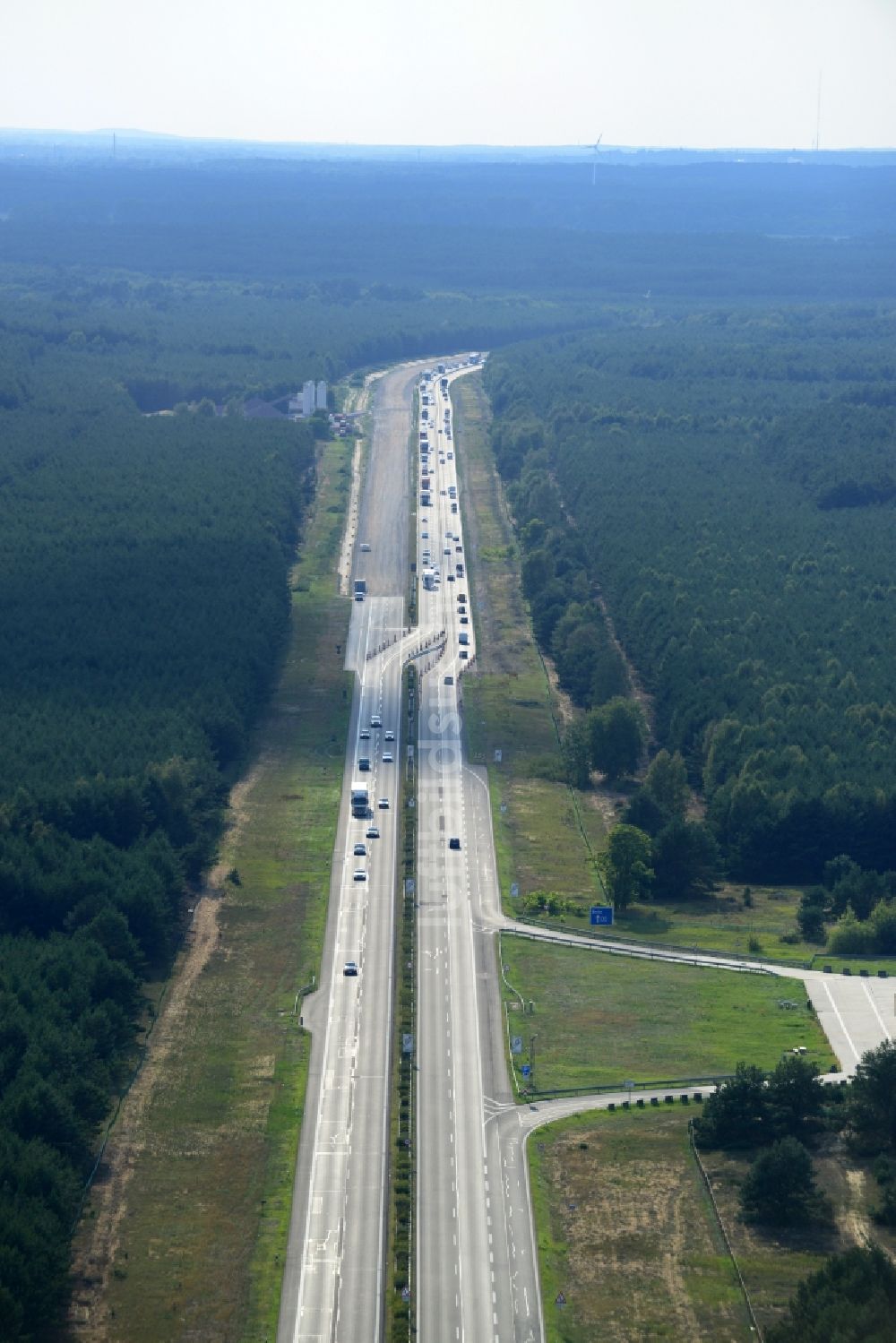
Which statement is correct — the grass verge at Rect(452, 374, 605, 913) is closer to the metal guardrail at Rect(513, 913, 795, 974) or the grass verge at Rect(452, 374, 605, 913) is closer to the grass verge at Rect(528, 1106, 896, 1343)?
the metal guardrail at Rect(513, 913, 795, 974)

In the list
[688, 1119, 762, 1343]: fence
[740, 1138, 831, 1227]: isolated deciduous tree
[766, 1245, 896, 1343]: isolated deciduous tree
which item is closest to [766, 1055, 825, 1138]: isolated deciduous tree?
[688, 1119, 762, 1343]: fence

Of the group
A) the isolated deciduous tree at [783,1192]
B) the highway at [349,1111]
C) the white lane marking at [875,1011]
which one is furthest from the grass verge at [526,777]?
the isolated deciduous tree at [783,1192]

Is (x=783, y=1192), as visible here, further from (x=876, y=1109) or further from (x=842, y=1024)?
(x=842, y=1024)

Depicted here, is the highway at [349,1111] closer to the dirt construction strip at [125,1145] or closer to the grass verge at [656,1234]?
the dirt construction strip at [125,1145]

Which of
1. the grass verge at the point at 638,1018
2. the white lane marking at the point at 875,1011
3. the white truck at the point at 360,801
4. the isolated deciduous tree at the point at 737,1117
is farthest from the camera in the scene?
the white truck at the point at 360,801

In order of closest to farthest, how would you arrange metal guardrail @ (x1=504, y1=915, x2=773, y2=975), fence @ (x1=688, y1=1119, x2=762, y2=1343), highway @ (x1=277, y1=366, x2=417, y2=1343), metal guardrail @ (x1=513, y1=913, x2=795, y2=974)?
fence @ (x1=688, y1=1119, x2=762, y2=1343) → highway @ (x1=277, y1=366, x2=417, y2=1343) → metal guardrail @ (x1=504, y1=915, x2=773, y2=975) → metal guardrail @ (x1=513, y1=913, x2=795, y2=974)

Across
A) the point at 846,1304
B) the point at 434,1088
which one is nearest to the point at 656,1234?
the point at 846,1304
